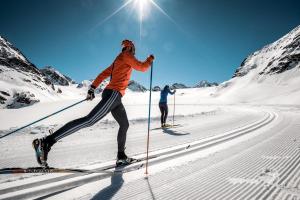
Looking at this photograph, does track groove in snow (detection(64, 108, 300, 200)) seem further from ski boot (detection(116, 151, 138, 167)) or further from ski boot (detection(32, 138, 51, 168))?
ski boot (detection(32, 138, 51, 168))

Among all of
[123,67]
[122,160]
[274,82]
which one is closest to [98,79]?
[123,67]

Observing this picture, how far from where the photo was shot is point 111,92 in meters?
4.18

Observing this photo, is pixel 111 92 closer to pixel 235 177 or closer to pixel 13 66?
pixel 235 177

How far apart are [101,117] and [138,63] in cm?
108

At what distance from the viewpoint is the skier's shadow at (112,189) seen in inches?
117

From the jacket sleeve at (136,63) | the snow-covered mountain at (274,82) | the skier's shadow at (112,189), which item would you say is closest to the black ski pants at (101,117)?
the jacket sleeve at (136,63)

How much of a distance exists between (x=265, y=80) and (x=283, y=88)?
1898cm

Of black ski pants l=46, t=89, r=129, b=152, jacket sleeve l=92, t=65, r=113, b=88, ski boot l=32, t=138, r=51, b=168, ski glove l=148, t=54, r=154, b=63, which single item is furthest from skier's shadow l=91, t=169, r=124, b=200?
ski glove l=148, t=54, r=154, b=63

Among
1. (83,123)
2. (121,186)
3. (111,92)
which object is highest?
(111,92)

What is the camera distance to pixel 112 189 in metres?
3.21

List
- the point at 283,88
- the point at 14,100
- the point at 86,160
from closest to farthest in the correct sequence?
1. the point at 86,160
2. the point at 14,100
3. the point at 283,88

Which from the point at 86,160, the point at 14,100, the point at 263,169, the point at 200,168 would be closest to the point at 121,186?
the point at 200,168

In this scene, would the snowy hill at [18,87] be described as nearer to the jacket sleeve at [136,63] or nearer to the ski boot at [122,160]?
the ski boot at [122,160]

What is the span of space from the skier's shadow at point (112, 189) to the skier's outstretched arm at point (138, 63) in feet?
5.77
